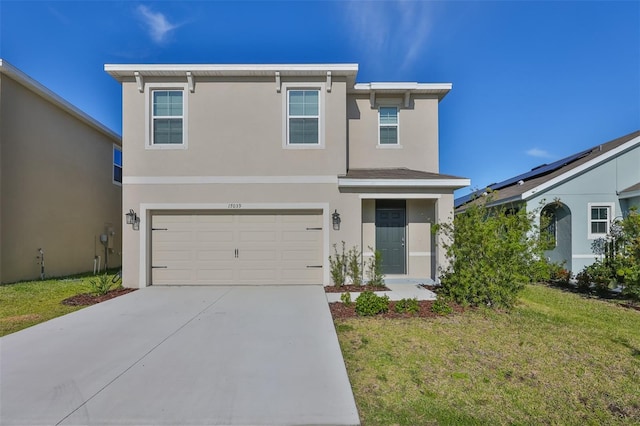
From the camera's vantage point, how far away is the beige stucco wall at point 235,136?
333 inches

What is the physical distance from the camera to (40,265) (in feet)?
32.4

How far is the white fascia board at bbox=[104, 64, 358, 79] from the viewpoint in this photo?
27.0 ft

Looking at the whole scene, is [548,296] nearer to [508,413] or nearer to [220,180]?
[508,413]

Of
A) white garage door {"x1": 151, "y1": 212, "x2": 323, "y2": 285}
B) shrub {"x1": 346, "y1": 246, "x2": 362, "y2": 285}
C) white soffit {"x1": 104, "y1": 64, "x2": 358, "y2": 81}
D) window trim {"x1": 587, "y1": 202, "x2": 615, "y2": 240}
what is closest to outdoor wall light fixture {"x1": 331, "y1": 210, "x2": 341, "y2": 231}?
white garage door {"x1": 151, "y1": 212, "x2": 323, "y2": 285}

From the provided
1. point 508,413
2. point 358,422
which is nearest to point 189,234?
point 358,422

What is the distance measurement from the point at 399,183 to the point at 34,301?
9134 mm

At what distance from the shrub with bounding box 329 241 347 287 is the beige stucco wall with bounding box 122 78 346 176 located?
89.4 inches

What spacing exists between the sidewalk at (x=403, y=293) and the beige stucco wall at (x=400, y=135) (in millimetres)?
3811

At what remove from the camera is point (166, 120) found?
8602 mm

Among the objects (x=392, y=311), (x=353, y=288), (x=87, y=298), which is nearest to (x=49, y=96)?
(x=87, y=298)

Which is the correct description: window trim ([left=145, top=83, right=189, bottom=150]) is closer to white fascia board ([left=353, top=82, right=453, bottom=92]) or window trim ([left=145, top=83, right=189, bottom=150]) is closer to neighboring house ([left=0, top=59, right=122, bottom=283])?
neighboring house ([left=0, top=59, right=122, bottom=283])

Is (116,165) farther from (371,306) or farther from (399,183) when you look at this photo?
(371,306)

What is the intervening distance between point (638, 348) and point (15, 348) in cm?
855

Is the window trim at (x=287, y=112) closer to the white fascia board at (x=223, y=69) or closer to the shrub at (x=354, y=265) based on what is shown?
the white fascia board at (x=223, y=69)
